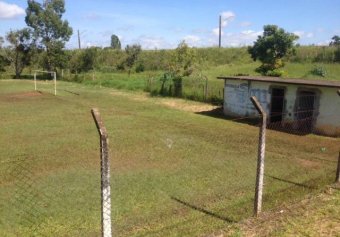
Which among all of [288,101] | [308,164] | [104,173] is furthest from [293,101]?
[104,173]

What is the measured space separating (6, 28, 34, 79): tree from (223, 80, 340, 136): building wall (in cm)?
3553

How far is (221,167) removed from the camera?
1105 centimetres

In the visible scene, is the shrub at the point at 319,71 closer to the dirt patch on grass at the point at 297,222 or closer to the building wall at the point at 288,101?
the building wall at the point at 288,101

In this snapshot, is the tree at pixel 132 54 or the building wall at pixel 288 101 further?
the tree at pixel 132 54

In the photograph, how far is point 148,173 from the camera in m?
10.4

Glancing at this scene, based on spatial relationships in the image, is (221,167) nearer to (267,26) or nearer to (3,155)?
(3,155)

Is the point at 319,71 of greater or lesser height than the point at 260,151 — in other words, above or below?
above

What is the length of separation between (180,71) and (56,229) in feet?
92.0

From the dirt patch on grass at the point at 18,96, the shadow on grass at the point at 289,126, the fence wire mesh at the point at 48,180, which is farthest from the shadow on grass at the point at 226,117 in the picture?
the dirt patch on grass at the point at 18,96

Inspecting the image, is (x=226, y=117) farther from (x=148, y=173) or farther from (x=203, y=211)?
(x=203, y=211)

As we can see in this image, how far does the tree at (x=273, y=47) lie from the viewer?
34.3 m

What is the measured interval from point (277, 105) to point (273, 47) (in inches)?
624

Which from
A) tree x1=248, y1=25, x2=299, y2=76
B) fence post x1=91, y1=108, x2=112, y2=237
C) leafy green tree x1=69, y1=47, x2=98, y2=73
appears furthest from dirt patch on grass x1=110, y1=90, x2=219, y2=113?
leafy green tree x1=69, y1=47, x2=98, y2=73

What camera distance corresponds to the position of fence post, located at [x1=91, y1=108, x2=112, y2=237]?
4.60 metres
